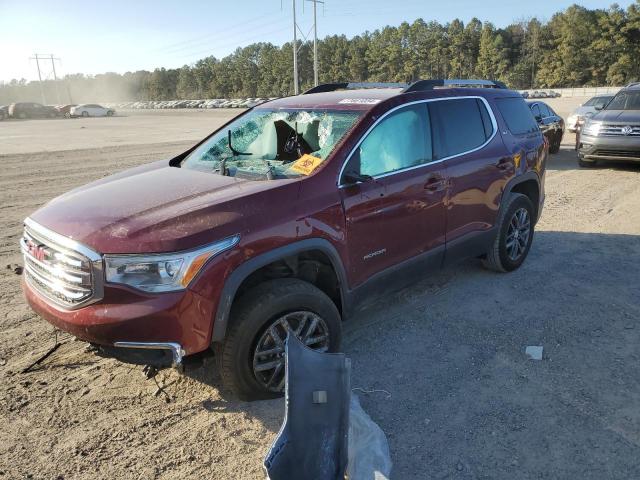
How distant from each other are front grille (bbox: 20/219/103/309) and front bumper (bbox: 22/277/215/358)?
87 mm

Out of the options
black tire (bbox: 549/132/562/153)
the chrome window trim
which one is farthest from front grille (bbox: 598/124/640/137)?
the chrome window trim

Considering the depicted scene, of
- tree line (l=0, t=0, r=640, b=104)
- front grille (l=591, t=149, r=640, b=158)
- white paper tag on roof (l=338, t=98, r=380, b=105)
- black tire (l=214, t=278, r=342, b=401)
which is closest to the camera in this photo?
black tire (l=214, t=278, r=342, b=401)

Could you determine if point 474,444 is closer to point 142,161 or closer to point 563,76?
point 142,161

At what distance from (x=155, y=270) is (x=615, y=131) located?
35.6 feet

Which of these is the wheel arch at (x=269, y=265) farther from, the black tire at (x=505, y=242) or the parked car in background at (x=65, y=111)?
the parked car in background at (x=65, y=111)

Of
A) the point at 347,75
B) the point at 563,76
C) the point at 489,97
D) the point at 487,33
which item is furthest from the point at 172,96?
the point at 489,97

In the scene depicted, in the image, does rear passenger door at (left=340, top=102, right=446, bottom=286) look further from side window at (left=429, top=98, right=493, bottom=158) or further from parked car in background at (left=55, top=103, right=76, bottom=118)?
parked car in background at (left=55, top=103, right=76, bottom=118)

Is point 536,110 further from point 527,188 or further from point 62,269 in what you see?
point 62,269

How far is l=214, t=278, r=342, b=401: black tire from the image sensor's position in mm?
2908

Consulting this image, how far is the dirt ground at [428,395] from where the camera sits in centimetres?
270

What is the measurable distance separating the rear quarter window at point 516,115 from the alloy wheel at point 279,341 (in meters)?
3.11

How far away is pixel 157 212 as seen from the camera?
9.72 feet

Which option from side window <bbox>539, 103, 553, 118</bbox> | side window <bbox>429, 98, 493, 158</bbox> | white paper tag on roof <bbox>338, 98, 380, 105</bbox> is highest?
white paper tag on roof <bbox>338, 98, 380, 105</bbox>

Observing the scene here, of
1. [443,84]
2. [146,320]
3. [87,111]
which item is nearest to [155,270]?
[146,320]
